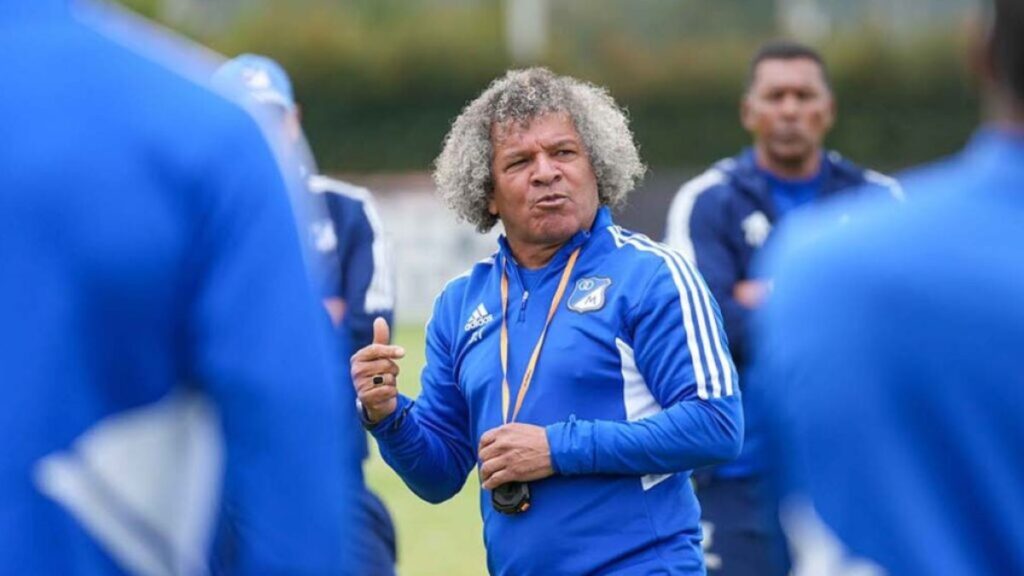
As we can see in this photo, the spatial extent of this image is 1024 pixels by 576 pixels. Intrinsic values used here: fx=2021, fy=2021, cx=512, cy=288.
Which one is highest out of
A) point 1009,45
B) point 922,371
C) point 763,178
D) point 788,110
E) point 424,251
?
point 424,251

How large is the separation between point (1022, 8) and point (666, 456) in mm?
2548

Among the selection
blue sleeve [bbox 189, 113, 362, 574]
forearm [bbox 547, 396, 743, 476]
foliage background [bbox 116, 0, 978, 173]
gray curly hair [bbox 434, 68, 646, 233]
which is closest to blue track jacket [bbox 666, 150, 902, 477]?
gray curly hair [bbox 434, 68, 646, 233]

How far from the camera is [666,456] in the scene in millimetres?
4672

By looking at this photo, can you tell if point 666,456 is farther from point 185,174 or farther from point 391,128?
point 391,128

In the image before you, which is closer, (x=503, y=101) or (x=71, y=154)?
(x=71, y=154)

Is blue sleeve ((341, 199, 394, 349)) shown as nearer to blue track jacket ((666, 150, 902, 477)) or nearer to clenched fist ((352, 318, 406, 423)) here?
blue track jacket ((666, 150, 902, 477))

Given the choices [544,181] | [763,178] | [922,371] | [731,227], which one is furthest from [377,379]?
[922,371]

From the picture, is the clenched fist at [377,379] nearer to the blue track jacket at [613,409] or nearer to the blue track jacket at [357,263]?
the blue track jacket at [613,409]

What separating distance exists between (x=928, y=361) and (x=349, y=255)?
15.9ft

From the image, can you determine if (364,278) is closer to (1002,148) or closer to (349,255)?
(349,255)

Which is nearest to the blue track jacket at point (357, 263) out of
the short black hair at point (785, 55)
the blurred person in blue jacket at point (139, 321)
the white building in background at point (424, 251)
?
the short black hair at point (785, 55)

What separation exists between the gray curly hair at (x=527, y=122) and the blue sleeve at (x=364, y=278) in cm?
140

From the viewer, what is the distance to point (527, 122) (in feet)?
17.1

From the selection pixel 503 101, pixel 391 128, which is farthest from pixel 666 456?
pixel 391 128
